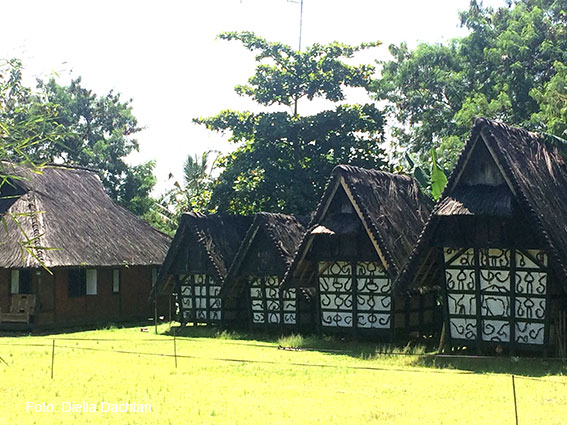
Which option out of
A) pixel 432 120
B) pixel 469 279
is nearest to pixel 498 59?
pixel 432 120

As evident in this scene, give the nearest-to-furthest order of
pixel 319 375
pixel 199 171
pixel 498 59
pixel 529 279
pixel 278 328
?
1. pixel 319 375
2. pixel 529 279
3. pixel 278 328
4. pixel 498 59
5. pixel 199 171

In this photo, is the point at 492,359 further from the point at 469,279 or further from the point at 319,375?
the point at 319,375

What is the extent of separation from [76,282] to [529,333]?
1699cm

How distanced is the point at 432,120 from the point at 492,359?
2025cm

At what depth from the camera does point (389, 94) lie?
37.4 metres

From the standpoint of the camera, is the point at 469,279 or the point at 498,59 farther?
the point at 498,59

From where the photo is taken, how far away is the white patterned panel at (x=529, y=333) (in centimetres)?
1725

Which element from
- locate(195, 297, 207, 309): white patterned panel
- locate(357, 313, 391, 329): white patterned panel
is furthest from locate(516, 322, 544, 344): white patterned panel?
locate(195, 297, 207, 309): white patterned panel

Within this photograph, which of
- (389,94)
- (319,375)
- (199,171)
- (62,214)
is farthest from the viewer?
(199,171)

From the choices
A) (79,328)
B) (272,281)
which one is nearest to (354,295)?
(272,281)

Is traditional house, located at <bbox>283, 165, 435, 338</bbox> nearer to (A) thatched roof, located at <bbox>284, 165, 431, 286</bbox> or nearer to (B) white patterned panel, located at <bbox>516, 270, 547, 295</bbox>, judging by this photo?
(A) thatched roof, located at <bbox>284, 165, 431, 286</bbox>

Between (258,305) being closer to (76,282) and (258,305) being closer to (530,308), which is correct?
(76,282)

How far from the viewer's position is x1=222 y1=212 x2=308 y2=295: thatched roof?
2420cm

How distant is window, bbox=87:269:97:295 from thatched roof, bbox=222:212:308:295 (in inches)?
251
